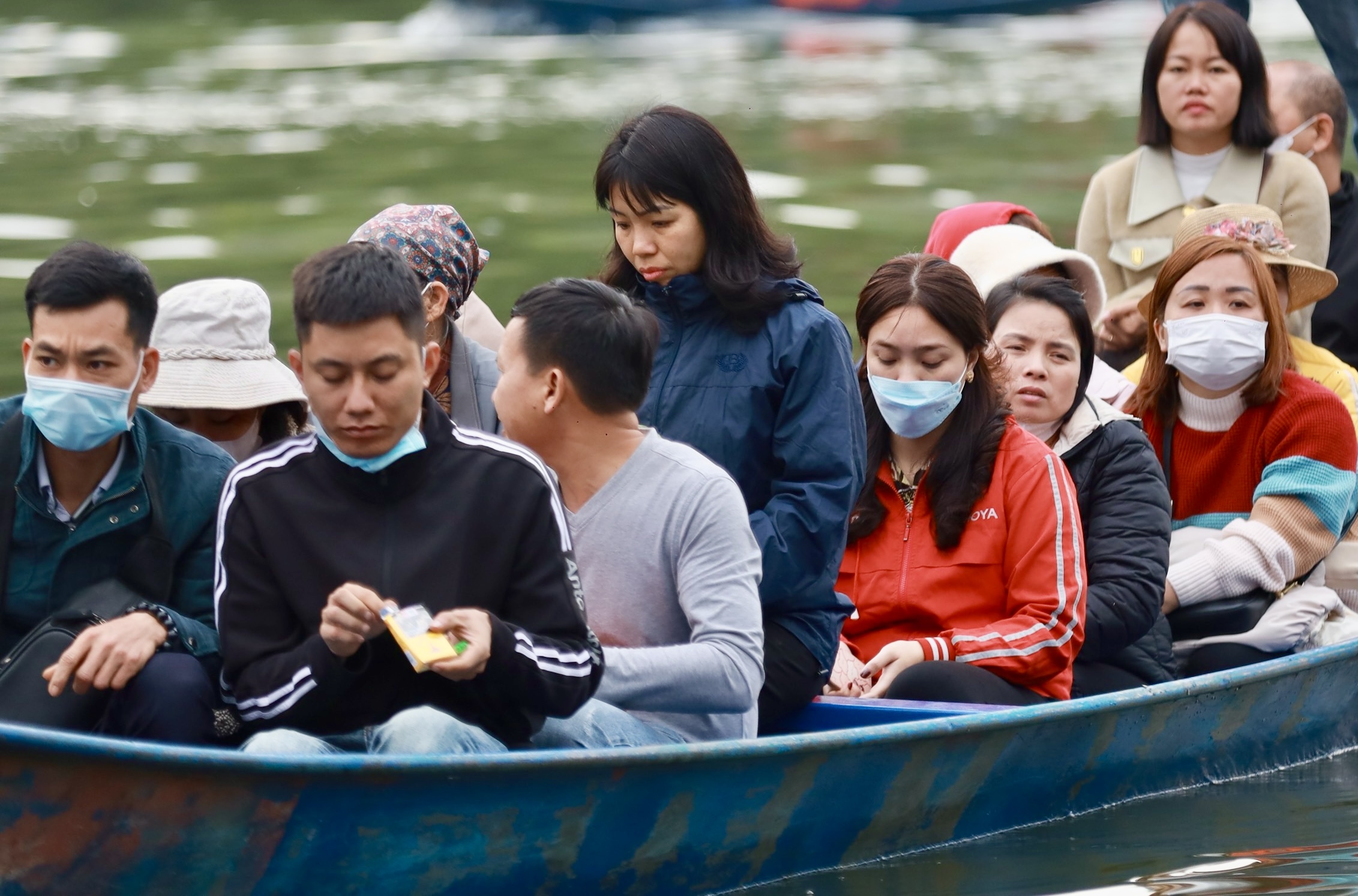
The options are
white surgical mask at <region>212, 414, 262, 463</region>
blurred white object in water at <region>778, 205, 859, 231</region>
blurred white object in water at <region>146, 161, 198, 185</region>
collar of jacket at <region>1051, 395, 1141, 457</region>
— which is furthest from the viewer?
blurred white object in water at <region>146, 161, 198, 185</region>

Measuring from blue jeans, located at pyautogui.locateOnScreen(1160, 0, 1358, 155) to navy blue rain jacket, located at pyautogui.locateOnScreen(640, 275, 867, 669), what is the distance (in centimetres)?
346

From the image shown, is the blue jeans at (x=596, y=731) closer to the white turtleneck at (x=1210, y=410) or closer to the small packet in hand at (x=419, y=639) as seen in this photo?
the small packet in hand at (x=419, y=639)

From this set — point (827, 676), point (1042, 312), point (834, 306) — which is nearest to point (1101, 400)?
point (1042, 312)

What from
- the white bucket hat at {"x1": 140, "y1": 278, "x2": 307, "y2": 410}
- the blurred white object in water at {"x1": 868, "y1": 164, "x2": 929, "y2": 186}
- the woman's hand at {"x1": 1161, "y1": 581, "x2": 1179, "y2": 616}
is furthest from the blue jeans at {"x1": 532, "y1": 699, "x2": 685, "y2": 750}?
the blurred white object in water at {"x1": 868, "y1": 164, "x2": 929, "y2": 186}

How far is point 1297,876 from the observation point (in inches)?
158

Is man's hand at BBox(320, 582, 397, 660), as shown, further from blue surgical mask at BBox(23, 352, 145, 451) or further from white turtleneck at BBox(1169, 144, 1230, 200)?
white turtleneck at BBox(1169, 144, 1230, 200)

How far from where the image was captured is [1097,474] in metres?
4.39

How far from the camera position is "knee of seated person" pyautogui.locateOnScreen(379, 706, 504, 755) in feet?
10.3

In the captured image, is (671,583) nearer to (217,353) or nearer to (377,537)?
(377,537)

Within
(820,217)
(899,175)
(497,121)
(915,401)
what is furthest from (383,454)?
(497,121)

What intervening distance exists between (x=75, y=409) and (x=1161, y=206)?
11.6 feet

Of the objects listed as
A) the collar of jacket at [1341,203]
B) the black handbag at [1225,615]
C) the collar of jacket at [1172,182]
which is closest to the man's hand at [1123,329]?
the collar of jacket at [1172,182]

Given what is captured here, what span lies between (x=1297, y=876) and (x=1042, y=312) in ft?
4.30

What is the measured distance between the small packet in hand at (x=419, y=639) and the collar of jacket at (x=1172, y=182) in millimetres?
3434
